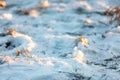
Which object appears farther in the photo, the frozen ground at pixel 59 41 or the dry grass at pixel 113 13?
the dry grass at pixel 113 13

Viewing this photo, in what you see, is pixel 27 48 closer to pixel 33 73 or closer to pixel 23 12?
pixel 33 73

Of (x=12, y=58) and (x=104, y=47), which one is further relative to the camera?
(x=104, y=47)

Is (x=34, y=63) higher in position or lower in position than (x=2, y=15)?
lower

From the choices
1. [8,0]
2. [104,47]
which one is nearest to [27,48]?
[104,47]

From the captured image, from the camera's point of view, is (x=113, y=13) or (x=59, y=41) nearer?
(x=59, y=41)

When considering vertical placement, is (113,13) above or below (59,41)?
above

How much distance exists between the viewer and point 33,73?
9.23 ft

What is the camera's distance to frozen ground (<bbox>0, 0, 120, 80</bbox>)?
9.48 ft

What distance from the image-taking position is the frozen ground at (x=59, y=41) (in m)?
2.89

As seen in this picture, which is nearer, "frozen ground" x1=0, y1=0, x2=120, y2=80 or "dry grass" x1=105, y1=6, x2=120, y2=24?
"frozen ground" x1=0, y1=0, x2=120, y2=80

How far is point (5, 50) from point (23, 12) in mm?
1272

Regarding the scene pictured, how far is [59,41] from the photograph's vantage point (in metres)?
3.64

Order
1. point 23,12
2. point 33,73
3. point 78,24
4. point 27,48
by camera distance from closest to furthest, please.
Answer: point 33,73 → point 27,48 → point 78,24 → point 23,12

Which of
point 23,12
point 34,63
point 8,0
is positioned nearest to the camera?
point 34,63
